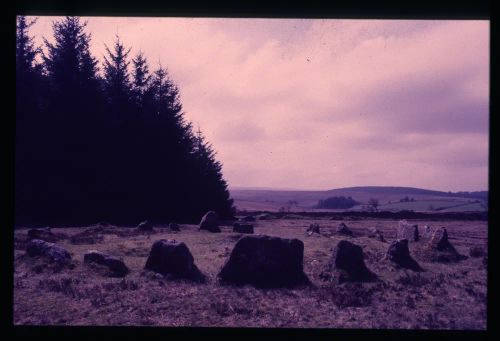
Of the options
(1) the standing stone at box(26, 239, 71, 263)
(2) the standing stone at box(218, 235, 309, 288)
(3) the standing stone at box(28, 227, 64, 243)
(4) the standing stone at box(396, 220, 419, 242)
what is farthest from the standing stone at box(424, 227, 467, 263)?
(3) the standing stone at box(28, 227, 64, 243)

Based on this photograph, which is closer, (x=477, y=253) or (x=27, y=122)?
(x=477, y=253)

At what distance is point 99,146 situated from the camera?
80.7 ft

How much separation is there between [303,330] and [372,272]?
682 cm

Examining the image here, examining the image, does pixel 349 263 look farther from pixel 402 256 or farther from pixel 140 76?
pixel 140 76

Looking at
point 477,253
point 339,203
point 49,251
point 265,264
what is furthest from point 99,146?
point 339,203

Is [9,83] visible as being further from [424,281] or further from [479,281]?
[479,281]

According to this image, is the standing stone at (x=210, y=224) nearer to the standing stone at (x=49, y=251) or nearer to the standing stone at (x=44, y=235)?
the standing stone at (x=44, y=235)

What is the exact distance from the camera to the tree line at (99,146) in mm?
22062

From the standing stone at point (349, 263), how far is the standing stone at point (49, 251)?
771cm

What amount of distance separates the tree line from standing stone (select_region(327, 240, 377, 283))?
18295mm

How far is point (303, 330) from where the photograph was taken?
379cm

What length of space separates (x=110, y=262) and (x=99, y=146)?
17.6m

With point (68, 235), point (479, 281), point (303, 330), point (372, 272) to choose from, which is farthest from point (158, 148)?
point (303, 330)

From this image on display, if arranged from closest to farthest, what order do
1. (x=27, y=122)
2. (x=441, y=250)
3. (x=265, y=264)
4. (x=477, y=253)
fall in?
(x=265, y=264), (x=441, y=250), (x=477, y=253), (x=27, y=122)
